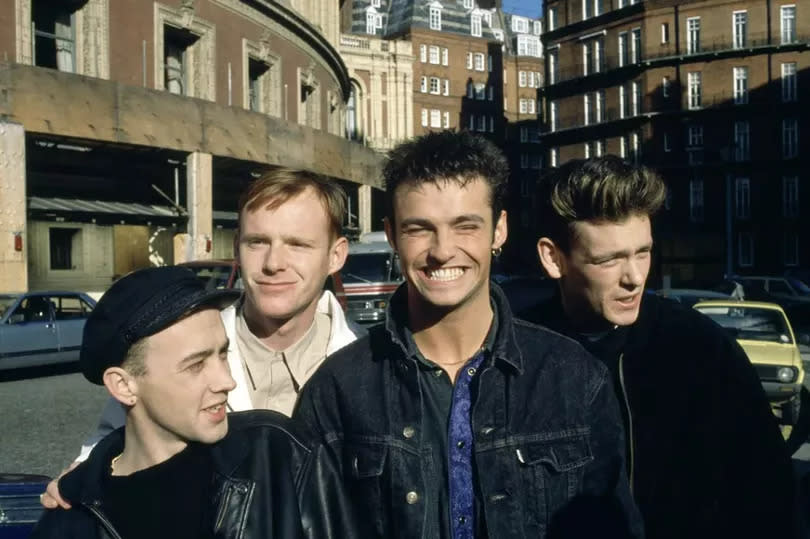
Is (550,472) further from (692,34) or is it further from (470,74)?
(470,74)

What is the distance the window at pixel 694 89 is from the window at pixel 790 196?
7412 mm

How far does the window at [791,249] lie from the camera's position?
181ft

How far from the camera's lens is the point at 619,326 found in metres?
3.54

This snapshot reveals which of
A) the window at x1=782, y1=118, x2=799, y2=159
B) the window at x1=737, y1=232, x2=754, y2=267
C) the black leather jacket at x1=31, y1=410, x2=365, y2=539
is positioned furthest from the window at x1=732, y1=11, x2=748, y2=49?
the black leather jacket at x1=31, y1=410, x2=365, y2=539

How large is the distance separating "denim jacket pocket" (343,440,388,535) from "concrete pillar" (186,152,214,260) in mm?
24400

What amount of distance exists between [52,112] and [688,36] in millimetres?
47449

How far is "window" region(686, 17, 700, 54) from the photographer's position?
195ft

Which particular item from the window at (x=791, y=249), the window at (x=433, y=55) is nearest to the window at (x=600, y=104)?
the window at (x=791, y=249)

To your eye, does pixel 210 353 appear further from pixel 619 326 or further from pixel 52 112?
pixel 52 112

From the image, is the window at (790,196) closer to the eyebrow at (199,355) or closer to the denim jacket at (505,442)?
the denim jacket at (505,442)

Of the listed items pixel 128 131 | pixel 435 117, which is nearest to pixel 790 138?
pixel 435 117

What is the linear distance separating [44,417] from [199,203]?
15527 mm

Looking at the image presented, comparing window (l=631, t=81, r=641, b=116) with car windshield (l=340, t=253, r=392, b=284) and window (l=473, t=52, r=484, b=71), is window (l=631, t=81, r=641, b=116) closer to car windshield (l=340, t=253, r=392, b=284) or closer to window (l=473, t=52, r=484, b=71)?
window (l=473, t=52, r=484, b=71)

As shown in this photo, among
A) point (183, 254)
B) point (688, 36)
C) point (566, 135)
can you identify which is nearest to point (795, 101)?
point (688, 36)
